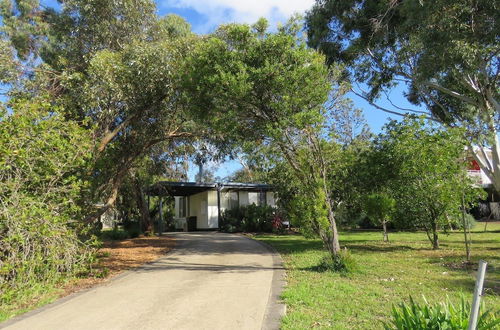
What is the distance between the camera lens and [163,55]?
11383 mm

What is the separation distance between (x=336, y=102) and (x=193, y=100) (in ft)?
12.6

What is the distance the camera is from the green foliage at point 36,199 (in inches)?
268

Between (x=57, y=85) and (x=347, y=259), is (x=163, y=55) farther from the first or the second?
(x=347, y=259)

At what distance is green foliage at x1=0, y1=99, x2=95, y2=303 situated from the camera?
6.80m

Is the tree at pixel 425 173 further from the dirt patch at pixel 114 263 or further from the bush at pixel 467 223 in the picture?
the dirt patch at pixel 114 263

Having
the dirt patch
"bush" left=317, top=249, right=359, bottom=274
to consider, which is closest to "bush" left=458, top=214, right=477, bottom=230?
"bush" left=317, top=249, right=359, bottom=274

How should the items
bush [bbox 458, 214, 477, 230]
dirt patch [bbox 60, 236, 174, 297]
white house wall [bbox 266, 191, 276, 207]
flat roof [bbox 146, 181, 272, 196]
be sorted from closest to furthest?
1. dirt patch [bbox 60, 236, 174, 297]
2. bush [bbox 458, 214, 477, 230]
3. flat roof [bbox 146, 181, 272, 196]
4. white house wall [bbox 266, 191, 276, 207]

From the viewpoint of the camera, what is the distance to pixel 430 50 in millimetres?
11320

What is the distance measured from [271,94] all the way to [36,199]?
561 cm

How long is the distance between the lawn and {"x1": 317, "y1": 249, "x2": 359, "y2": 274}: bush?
0.24 metres

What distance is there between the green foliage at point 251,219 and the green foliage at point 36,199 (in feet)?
50.8

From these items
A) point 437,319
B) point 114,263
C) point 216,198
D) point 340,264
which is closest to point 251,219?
point 216,198

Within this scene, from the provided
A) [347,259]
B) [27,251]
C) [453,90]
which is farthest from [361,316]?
[453,90]

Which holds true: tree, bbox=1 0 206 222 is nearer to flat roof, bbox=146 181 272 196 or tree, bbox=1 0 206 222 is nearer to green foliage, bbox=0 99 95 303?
green foliage, bbox=0 99 95 303
